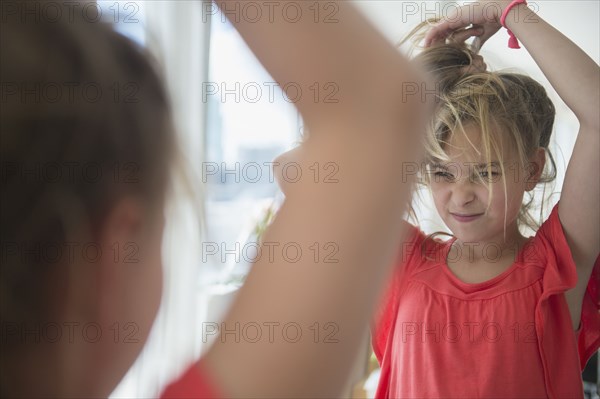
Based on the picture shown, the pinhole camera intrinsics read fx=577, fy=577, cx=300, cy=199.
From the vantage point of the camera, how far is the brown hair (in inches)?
6.5

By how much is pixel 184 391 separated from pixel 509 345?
0.34 meters

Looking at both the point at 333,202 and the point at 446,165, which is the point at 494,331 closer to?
the point at 446,165

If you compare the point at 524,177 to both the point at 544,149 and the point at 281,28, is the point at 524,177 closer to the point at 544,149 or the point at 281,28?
the point at 544,149

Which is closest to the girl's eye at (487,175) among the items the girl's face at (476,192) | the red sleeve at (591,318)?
the girl's face at (476,192)

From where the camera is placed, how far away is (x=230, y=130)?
26.5 inches

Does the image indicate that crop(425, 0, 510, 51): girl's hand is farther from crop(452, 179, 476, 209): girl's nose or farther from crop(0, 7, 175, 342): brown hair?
crop(0, 7, 175, 342): brown hair

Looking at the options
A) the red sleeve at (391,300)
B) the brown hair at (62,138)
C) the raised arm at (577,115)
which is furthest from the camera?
the red sleeve at (391,300)

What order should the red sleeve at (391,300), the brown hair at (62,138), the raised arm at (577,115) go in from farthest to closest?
the red sleeve at (391,300)
the raised arm at (577,115)
the brown hair at (62,138)

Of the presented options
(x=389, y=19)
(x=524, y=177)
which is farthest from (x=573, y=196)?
(x=389, y=19)

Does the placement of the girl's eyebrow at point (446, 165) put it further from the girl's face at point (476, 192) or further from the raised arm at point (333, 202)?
the raised arm at point (333, 202)

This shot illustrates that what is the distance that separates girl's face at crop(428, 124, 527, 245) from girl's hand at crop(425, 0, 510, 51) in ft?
0.28

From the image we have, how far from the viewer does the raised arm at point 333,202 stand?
167 mm

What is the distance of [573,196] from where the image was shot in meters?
0.46

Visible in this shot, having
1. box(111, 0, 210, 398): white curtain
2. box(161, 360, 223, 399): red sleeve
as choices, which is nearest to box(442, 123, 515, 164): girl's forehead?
box(111, 0, 210, 398): white curtain
